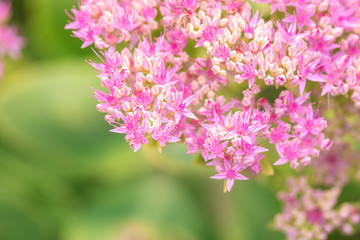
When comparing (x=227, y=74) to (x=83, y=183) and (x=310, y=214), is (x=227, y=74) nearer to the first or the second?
(x=310, y=214)

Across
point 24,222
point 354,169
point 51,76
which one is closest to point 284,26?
point 354,169

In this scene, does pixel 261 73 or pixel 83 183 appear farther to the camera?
pixel 83 183

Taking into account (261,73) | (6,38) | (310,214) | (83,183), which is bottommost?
(310,214)

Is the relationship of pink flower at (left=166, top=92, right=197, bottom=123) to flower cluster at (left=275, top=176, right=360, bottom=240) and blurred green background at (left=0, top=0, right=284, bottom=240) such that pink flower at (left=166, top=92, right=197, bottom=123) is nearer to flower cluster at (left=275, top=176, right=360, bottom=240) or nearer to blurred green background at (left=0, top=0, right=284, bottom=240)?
flower cluster at (left=275, top=176, right=360, bottom=240)

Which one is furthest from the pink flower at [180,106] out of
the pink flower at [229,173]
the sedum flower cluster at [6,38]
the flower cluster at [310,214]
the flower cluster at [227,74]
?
the sedum flower cluster at [6,38]

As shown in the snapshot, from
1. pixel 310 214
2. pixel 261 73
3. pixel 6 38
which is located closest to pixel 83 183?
pixel 6 38

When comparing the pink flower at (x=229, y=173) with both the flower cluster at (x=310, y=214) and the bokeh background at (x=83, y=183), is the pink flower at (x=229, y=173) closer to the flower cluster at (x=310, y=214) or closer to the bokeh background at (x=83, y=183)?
the flower cluster at (x=310, y=214)

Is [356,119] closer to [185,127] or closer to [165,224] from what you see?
[185,127]
